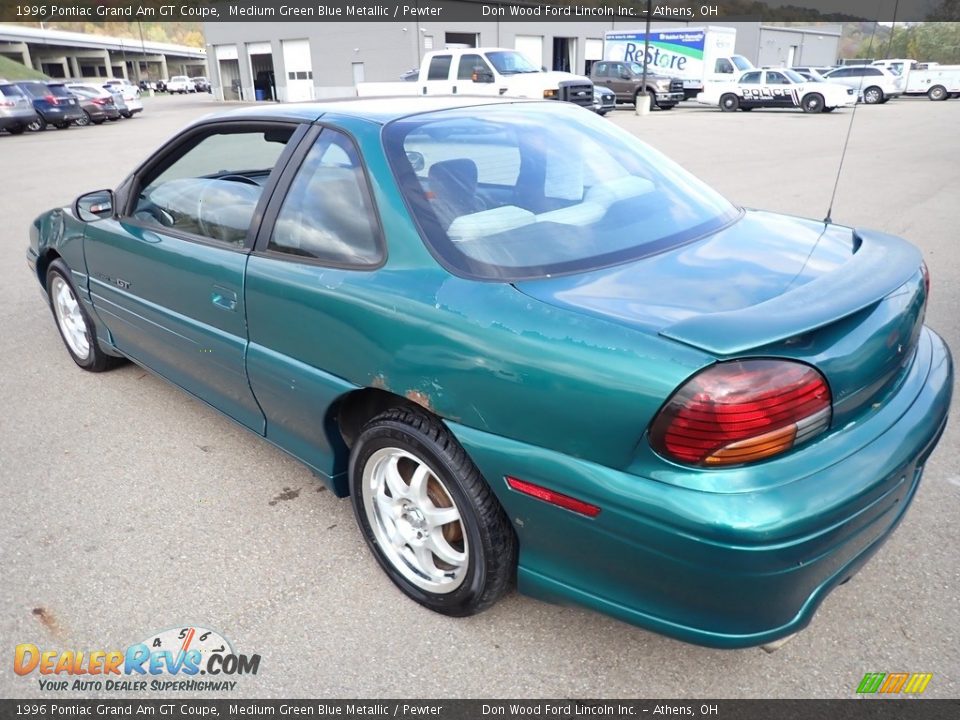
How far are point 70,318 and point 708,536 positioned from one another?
4241 millimetres

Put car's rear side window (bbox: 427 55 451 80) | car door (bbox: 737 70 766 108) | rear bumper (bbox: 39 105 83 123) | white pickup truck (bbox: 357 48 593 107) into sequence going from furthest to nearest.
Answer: car door (bbox: 737 70 766 108), rear bumper (bbox: 39 105 83 123), car's rear side window (bbox: 427 55 451 80), white pickup truck (bbox: 357 48 593 107)

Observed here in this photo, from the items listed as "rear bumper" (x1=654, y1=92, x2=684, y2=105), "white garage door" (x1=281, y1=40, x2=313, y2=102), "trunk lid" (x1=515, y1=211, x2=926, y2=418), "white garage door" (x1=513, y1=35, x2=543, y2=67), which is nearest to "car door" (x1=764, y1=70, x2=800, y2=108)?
"rear bumper" (x1=654, y1=92, x2=684, y2=105)

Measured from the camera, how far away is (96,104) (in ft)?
92.1

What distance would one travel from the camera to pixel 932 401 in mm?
2123

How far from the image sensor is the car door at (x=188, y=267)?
281 centimetres

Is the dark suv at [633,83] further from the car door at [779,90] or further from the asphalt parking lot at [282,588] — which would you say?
the asphalt parking lot at [282,588]

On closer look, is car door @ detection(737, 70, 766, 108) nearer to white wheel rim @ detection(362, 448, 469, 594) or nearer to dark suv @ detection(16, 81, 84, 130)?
dark suv @ detection(16, 81, 84, 130)

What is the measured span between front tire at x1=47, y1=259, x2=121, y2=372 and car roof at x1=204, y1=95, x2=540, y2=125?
1.74m

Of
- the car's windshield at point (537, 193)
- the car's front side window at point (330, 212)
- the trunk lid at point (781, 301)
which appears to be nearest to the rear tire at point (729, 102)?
the car's windshield at point (537, 193)

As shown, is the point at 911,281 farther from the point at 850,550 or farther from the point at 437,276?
the point at 437,276

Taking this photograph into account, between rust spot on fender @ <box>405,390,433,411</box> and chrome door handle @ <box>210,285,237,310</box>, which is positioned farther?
chrome door handle @ <box>210,285,237,310</box>

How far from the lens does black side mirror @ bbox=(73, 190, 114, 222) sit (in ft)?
12.0

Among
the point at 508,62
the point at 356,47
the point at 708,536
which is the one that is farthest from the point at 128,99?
the point at 708,536
